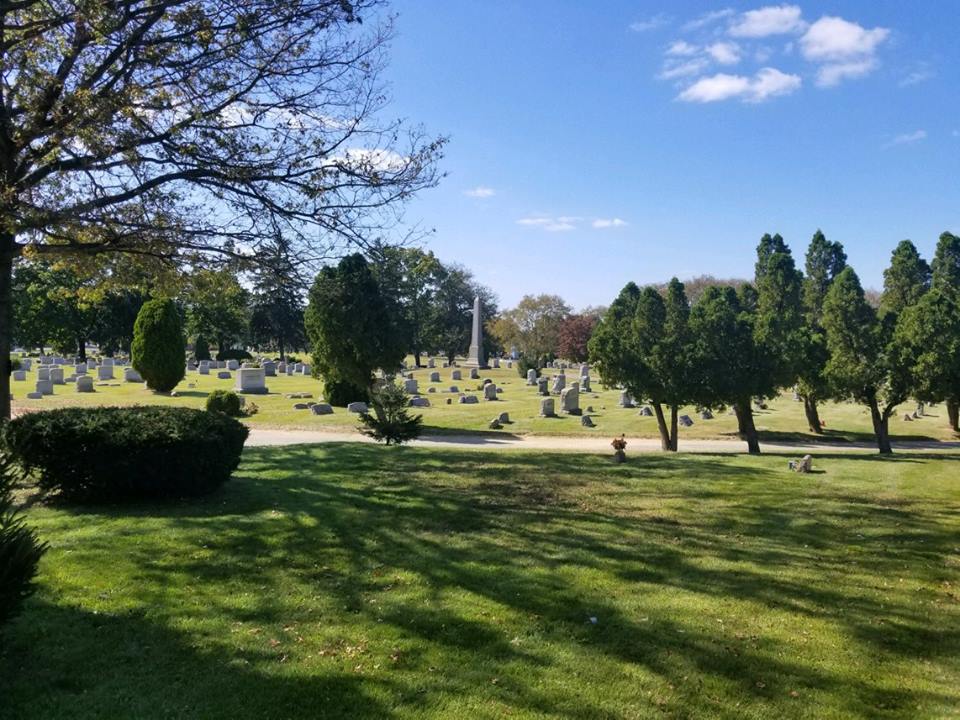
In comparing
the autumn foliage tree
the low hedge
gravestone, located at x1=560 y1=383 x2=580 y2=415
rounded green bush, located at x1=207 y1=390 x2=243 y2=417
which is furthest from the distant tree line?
the autumn foliage tree

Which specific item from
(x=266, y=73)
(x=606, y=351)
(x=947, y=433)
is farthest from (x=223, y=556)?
(x=947, y=433)

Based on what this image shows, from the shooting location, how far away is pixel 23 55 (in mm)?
10555

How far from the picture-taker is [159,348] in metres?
34.3

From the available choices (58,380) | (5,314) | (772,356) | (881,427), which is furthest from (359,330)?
(58,380)

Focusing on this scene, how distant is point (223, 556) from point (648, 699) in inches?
167

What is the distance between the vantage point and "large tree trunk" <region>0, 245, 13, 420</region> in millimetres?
10898

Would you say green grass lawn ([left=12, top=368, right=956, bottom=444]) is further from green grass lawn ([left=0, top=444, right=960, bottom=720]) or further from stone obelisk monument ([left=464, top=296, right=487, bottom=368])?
stone obelisk monument ([left=464, top=296, right=487, bottom=368])

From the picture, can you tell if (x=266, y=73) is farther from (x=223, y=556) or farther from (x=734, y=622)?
(x=734, y=622)

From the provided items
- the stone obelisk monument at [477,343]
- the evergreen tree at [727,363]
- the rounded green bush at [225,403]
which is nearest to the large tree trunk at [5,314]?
the rounded green bush at [225,403]

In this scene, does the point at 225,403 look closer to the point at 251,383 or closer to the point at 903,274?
the point at 251,383

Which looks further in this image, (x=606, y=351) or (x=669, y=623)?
(x=606, y=351)

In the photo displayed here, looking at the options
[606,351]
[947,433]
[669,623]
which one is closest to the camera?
[669,623]

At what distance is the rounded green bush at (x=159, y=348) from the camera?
33.8 m

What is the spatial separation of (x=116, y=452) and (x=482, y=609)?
17.0ft
